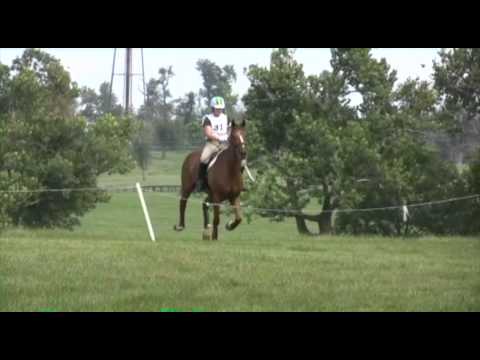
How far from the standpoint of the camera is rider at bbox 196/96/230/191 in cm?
1738

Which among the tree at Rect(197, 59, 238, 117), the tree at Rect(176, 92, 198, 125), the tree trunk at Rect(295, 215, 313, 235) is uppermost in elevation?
the tree at Rect(197, 59, 238, 117)

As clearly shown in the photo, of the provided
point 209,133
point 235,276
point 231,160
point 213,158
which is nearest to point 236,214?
point 231,160

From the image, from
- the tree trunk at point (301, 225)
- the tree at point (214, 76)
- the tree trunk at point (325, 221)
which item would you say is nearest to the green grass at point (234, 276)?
the tree trunk at point (325, 221)

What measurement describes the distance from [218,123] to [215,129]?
A: 0.15m

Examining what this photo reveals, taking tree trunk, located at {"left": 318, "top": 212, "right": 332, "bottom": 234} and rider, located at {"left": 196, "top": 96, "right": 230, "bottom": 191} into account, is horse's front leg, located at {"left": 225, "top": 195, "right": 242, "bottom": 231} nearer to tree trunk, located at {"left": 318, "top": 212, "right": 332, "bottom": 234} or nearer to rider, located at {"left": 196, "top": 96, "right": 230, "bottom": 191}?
rider, located at {"left": 196, "top": 96, "right": 230, "bottom": 191}

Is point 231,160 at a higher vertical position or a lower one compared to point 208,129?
lower

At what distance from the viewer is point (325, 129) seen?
31.5m

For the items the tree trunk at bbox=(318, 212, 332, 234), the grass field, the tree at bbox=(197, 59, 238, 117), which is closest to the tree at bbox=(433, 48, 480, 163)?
the tree trunk at bbox=(318, 212, 332, 234)

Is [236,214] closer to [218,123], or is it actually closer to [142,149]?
[218,123]

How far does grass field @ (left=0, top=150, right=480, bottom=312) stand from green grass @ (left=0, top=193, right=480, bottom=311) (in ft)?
0.05

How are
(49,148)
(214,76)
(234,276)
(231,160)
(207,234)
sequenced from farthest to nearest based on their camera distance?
(214,76) < (49,148) < (207,234) < (231,160) < (234,276)

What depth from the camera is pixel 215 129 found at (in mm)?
17672
